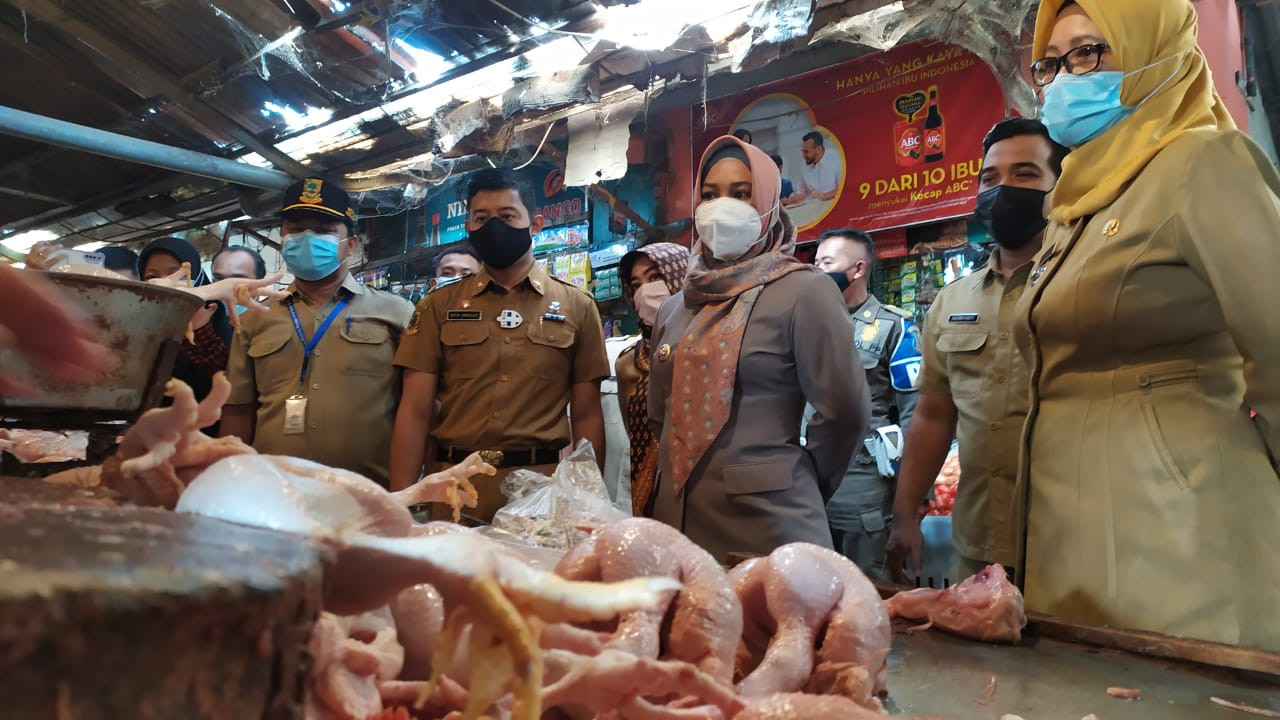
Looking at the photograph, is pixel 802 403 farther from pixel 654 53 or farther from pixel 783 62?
pixel 783 62

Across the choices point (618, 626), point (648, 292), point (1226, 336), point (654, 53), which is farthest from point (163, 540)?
point (654, 53)

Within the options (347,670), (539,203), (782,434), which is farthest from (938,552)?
(539,203)

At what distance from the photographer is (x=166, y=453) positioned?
3.01 ft

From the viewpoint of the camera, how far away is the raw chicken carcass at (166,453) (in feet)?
2.99

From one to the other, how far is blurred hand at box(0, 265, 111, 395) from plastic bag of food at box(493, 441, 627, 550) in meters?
1.19

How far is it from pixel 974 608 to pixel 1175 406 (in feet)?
2.25

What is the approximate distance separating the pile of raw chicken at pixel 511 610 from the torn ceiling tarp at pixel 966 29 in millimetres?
3888

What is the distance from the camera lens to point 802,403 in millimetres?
2609

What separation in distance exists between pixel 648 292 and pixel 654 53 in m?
1.89

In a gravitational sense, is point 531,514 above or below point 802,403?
below

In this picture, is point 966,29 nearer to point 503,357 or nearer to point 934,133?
point 934,133

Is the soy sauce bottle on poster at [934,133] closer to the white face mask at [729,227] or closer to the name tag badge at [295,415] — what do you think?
the white face mask at [729,227]

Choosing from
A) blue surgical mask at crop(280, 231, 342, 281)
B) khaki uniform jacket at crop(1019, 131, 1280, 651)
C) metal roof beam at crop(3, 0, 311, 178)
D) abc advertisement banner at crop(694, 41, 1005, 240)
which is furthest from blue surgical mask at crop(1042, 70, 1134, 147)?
metal roof beam at crop(3, 0, 311, 178)

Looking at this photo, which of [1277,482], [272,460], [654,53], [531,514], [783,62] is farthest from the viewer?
[783,62]
